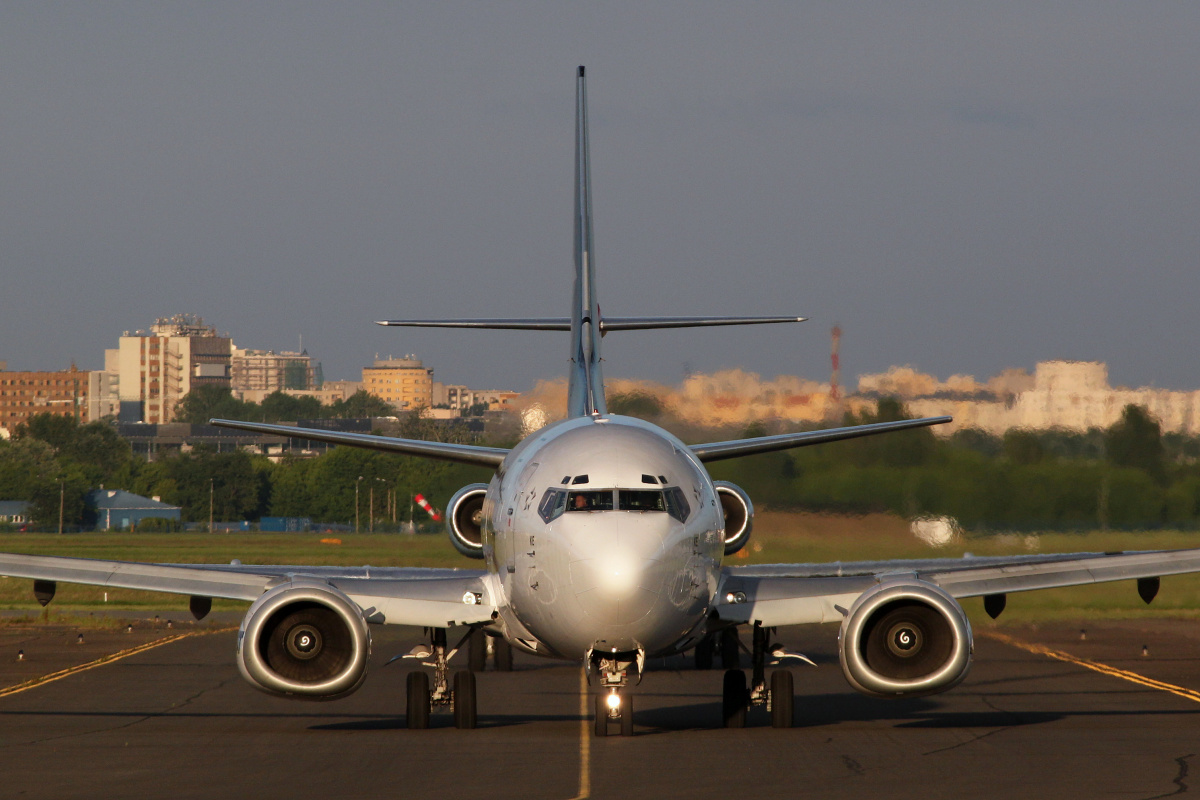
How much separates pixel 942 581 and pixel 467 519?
27.0 ft

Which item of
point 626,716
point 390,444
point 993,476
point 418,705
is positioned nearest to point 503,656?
point 390,444

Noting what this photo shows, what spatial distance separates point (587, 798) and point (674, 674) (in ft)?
49.7

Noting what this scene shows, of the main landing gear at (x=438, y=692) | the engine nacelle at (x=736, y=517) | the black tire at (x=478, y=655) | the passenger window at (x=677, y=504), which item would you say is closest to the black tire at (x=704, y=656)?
the black tire at (x=478, y=655)

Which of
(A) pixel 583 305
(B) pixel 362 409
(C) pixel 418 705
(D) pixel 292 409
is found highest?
(D) pixel 292 409

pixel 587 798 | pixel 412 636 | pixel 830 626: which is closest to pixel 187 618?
pixel 412 636

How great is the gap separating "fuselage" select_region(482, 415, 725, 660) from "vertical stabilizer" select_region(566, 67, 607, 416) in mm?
4809

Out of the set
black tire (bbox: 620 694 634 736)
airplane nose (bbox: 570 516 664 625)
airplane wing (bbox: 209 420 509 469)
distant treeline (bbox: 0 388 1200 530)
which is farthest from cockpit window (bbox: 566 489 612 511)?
distant treeline (bbox: 0 388 1200 530)

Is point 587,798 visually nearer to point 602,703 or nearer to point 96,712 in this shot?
point 602,703

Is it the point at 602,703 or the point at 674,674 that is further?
the point at 674,674

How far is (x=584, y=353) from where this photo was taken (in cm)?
2700

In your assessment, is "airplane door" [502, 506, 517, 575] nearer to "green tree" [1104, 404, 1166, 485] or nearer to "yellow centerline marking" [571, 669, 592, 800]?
"yellow centerline marking" [571, 669, 592, 800]

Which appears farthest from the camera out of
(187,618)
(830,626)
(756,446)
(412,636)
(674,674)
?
(187,618)

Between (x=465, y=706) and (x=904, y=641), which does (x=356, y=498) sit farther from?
(x=904, y=641)

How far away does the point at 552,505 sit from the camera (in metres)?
18.5
